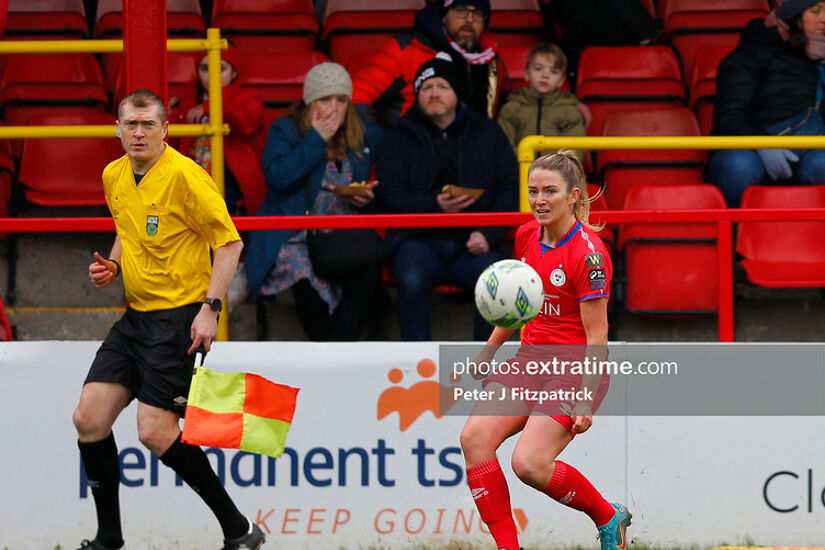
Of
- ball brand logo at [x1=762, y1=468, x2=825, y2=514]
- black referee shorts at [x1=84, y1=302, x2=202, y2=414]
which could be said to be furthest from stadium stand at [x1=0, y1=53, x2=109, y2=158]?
ball brand logo at [x1=762, y1=468, x2=825, y2=514]

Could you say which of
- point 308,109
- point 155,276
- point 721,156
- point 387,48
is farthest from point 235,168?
point 721,156

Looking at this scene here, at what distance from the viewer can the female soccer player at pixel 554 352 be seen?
199 inches

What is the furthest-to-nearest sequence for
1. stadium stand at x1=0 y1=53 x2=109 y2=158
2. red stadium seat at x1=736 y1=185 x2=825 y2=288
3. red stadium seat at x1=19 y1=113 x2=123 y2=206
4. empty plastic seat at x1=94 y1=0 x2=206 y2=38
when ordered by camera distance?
empty plastic seat at x1=94 y1=0 x2=206 y2=38
stadium stand at x1=0 y1=53 x2=109 y2=158
red stadium seat at x1=19 y1=113 x2=123 y2=206
red stadium seat at x1=736 y1=185 x2=825 y2=288

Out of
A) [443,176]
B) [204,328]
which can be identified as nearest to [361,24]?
[443,176]

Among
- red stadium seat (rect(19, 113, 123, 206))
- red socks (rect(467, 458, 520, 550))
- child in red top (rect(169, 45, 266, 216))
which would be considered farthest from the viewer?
red stadium seat (rect(19, 113, 123, 206))

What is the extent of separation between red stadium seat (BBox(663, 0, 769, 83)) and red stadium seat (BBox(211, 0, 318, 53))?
235cm

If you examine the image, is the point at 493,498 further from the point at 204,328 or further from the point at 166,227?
the point at 166,227

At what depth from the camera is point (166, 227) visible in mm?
5402

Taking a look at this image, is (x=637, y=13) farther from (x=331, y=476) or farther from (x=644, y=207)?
(x=331, y=476)

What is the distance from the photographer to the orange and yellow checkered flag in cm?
543

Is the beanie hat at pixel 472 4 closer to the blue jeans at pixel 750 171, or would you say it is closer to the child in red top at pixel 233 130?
the child in red top at pixel 233 130

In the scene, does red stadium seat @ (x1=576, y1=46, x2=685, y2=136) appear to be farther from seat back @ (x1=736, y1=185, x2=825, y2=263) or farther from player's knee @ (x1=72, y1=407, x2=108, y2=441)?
player's knee @ (x1=72, y1=407, x2=108, y2=441)

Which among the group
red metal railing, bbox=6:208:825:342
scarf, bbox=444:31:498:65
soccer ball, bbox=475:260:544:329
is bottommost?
soccer ball, bbox=475:260:544:329

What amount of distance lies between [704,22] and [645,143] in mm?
2890
